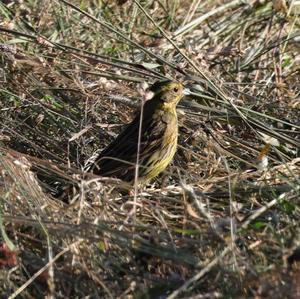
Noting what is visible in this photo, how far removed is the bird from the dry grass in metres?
0.07

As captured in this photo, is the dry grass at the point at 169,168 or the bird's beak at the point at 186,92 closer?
the dry grass at the point at 169,168

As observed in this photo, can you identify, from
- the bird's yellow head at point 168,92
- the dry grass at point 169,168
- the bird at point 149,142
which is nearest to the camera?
the dry grass at point 169,168

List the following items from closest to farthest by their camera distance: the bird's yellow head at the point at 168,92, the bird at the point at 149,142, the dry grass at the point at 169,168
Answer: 1. the dry grass at the point at 169,168
2. the bird at the point at 149,142
3. the bird's yellow head at the point at 168,92

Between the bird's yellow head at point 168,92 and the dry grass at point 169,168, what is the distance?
2.8 inches

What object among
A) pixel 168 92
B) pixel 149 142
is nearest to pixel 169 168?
pixel 149 142

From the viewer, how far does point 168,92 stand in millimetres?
3695

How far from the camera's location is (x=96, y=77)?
158 inches

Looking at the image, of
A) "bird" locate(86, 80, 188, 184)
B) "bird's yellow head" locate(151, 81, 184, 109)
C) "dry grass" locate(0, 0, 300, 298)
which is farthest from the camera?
"bird's yellow head" locate(151, 81, 184, 109)

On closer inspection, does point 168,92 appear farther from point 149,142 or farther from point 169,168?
point 169,168

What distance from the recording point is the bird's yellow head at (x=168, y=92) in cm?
368

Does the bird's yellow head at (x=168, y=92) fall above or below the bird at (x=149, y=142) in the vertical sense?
above

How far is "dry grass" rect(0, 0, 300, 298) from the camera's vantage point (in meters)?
2.46

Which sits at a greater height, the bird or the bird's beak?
the bird's beak

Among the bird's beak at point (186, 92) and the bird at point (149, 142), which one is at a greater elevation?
the bird's beak at point (186, 92)
